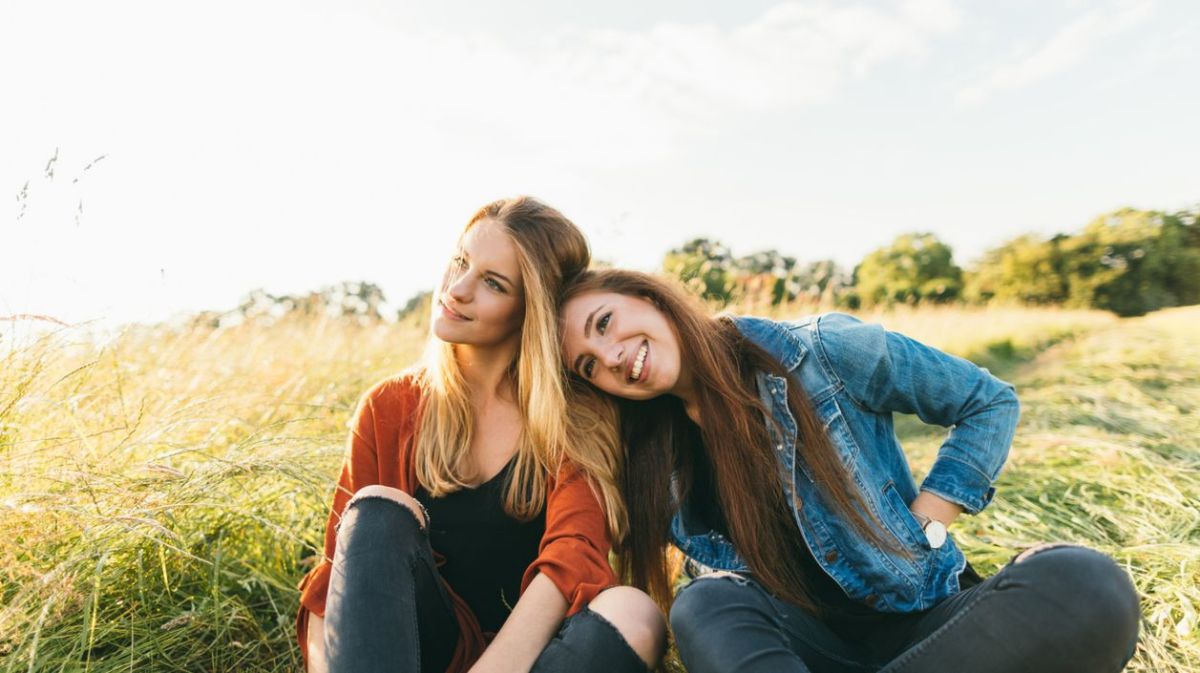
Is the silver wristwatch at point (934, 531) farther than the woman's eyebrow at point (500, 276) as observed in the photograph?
No

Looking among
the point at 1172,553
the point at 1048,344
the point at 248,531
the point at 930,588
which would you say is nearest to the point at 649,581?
the point at 930,588

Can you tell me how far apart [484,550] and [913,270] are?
3597cm

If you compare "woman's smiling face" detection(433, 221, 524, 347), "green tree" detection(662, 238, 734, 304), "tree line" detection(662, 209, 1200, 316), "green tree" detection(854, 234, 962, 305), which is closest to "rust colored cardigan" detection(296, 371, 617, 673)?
"woman's smiling face" detection(433, 221, 524, 347)

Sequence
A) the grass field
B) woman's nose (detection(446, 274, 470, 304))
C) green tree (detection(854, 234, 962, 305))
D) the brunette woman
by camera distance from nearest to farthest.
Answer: the grass field
the brunette woman
woman's nose (detection(446, 274, 470, 304))
green tree (detection(854, 234, 962, 305))

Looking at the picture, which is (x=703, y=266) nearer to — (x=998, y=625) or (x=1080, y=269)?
(x=998, y=625)

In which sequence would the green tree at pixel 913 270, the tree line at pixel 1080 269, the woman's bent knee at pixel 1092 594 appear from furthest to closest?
the green tree at pixel 913 270
the tree line at pixel 1080 269
the woman's bent knee at pixel 1092 594

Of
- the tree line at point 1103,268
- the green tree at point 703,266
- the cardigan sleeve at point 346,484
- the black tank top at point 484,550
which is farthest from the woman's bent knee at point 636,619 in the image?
the tree line at point 1103,268

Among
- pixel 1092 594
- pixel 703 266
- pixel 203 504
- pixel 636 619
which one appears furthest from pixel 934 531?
pixel 703 266

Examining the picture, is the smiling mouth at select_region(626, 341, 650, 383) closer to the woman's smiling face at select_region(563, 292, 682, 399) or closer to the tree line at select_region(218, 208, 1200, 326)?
the woman's smiling face at select_region(563, 292, 682, 399)

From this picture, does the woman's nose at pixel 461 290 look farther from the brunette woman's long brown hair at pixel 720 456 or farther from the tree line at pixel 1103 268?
the tree line at pixel 1103 268

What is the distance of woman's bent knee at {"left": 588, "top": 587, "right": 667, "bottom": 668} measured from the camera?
1758 mm

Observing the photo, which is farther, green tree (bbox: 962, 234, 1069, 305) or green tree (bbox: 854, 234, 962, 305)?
green tree (bbox: 854, 234, 962, 305)

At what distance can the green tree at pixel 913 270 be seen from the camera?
32.8 metres

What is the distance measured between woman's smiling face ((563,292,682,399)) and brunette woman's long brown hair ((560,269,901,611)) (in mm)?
43
